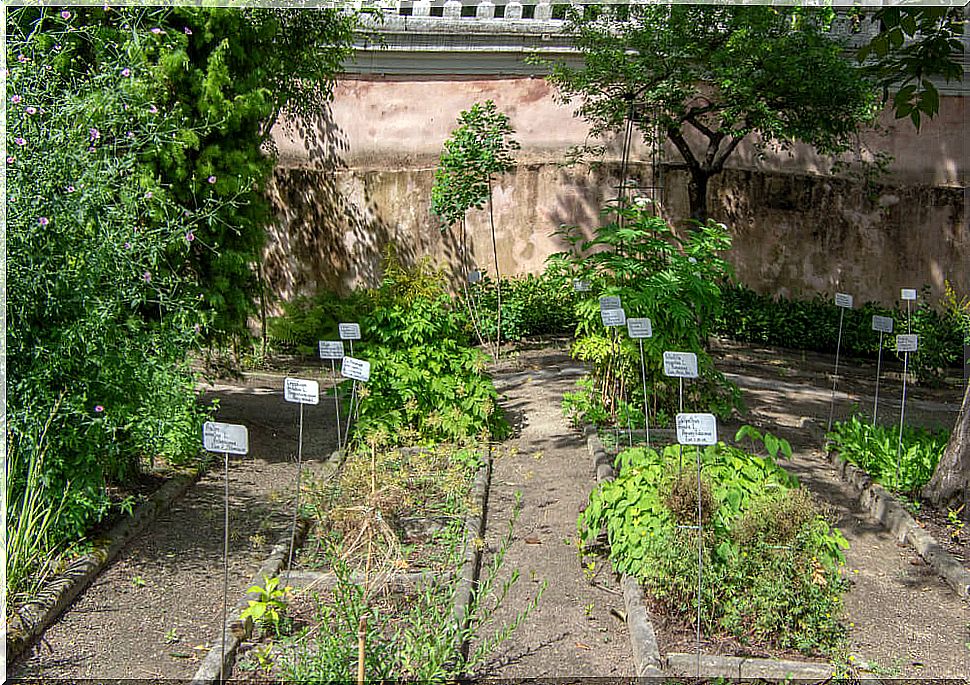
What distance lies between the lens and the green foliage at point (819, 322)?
508 inches

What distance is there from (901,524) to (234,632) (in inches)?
173

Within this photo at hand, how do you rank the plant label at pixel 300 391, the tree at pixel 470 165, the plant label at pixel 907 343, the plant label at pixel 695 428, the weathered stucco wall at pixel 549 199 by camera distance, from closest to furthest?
1. the plant label at pixel 695 428
2. the plant label at pixel 300 391
3. the plant label at pixel 907 343
4. the tree at pixel 470 165
5. the weathered stucco wall at pixel 549 199

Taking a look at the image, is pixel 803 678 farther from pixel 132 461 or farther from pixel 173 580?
pixel 132 461

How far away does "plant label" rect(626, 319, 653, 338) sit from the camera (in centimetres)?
691

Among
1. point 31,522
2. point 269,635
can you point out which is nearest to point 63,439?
point 31,522

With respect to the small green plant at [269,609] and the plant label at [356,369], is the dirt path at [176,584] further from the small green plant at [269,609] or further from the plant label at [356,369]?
the plant label at [356,369]

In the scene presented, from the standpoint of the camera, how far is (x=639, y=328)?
6.94 meters

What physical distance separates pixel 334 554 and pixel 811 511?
238cm

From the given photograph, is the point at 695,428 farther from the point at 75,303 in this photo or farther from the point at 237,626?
the point at 75,303

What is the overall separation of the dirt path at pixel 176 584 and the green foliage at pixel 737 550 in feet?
7.09

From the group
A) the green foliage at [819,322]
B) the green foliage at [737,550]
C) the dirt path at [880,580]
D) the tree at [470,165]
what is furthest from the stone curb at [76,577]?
the green foliage at [819,322]

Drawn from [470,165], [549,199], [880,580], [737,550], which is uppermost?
[470,165]

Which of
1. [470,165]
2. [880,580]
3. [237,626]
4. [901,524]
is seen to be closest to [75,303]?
[237,626]

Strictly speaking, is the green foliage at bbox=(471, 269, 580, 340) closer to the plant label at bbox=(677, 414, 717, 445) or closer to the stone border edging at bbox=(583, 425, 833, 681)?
the plant label at bbox=(677, 414, 717, 445)
